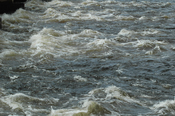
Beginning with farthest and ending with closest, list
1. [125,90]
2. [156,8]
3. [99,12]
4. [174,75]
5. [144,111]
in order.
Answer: [156,8]
[99,12]
[174,75]
[125,90]
[144,111]

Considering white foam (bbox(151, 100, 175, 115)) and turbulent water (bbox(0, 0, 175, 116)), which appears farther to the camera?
turbulent water (bbox(0, 0, 175, 116))

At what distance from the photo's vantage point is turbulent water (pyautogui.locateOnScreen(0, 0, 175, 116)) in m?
8.08

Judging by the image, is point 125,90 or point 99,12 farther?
point 99,12

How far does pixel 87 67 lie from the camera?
1106 cm

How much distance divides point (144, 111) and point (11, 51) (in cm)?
649

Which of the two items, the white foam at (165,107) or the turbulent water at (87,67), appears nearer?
the white foam at (165,107)

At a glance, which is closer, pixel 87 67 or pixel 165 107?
pixel 165 107

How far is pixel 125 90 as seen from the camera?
29.6 feet

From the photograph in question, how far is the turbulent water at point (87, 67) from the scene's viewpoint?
8.08m

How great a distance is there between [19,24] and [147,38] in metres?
7.83

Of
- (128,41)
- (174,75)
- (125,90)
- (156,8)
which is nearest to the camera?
(125,90)

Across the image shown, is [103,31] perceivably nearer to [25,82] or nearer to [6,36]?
[6,36]

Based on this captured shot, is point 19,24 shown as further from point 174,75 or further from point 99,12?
point 174,75

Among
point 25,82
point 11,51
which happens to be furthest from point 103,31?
point 25,82
